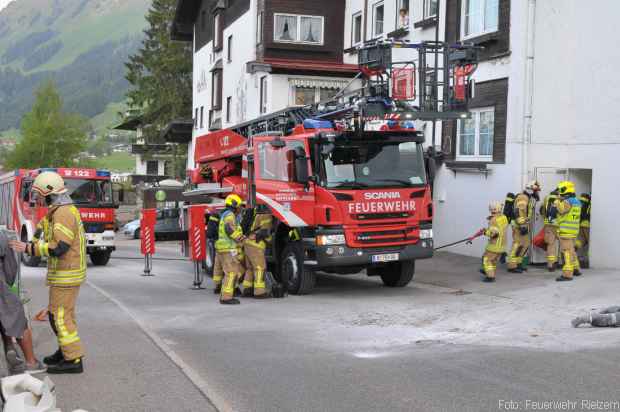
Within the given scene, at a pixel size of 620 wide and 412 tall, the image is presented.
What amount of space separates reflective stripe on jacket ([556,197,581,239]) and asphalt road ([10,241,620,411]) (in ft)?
2.84

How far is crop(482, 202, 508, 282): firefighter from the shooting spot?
48.8 feet

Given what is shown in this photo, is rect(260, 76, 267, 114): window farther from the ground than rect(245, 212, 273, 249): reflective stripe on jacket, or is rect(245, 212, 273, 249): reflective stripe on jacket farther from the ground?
rect(260, 76, 267, 114): window

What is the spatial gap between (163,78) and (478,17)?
123ft

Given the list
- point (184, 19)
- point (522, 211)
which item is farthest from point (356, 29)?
point (184, 19)

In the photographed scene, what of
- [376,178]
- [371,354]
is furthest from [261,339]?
[376,178]

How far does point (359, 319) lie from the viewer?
37.1 ft

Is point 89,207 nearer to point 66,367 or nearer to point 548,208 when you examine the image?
point 548,208

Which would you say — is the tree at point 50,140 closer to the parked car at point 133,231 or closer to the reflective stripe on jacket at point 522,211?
the parked car at point 133,231

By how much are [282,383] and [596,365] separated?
3.05m

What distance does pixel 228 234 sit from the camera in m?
13.4

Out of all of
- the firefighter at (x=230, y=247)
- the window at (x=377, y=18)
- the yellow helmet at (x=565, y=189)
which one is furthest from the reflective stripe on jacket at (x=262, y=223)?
the window at (x=377, y=18)

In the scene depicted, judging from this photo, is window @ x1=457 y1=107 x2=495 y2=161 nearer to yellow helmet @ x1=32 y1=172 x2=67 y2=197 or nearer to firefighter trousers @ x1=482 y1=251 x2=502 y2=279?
firefighter trousers @ x1=482 y1=251 x2=502 y2=279

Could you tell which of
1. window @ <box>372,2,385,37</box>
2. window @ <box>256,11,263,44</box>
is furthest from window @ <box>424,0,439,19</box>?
window @ <box>256,11,263,44</box>

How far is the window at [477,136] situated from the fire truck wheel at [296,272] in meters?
6.42
